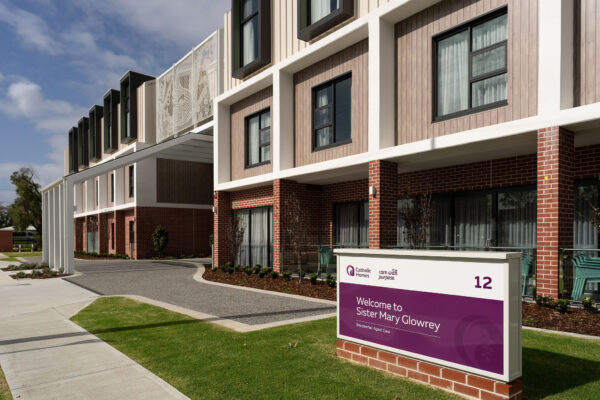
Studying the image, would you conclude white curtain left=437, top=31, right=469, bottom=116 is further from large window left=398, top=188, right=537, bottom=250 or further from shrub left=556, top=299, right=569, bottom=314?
shrub left=556, top=299, right=569, bottom=314

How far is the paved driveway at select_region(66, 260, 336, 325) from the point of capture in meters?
8.85

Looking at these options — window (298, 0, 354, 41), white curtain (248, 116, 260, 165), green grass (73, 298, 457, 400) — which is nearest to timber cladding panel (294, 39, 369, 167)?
window (298, 0, 354, 41)

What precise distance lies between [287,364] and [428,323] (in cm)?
193

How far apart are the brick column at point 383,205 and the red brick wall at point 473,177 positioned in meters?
1.63

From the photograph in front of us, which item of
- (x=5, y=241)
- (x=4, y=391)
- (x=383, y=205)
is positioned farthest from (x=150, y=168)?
(x=5, y=241)

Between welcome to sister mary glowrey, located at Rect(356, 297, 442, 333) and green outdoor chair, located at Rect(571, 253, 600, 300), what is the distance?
5.12 m

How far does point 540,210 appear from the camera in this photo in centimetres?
836

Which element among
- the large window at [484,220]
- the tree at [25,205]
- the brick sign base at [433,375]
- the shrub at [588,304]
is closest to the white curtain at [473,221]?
the large window at [484,220]

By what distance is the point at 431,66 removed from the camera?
35.8ft

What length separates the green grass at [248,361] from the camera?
4.51 meters

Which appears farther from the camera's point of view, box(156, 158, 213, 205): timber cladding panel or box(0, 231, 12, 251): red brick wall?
box(0, 231, 12, 251): red brick wall

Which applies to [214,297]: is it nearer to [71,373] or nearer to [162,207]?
[71,373]

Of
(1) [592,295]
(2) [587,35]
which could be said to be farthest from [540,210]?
(2) [587,35]

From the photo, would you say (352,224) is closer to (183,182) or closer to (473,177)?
(473,177)
